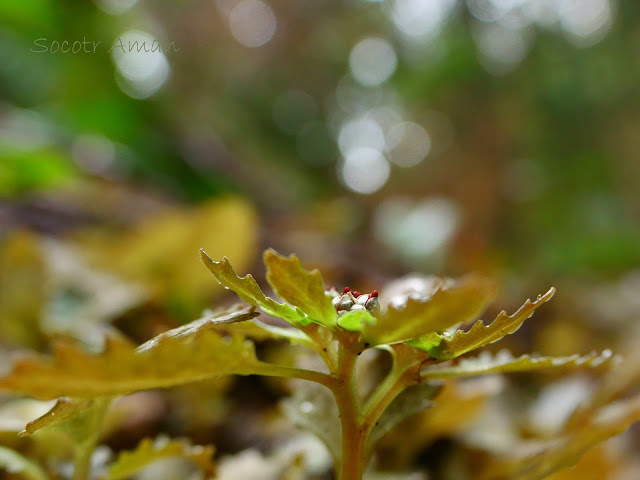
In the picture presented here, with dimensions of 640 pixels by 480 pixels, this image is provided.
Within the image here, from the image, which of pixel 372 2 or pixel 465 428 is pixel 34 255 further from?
pixel 372 2

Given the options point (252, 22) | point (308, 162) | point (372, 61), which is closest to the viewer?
point (252, 22)

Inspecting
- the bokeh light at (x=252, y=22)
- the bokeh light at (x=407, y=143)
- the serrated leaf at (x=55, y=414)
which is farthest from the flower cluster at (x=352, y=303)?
the bokeh light at (x=407, y=143)

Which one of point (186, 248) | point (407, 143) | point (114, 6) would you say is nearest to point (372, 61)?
point (407, 143)

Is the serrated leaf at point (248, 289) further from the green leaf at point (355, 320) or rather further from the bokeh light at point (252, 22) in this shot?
the bokeh light at point (252, 22)

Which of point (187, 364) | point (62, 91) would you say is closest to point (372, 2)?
point (62, 91)

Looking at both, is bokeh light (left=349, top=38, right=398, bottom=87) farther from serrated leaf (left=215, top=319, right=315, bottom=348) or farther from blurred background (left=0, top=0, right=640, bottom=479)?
serrated leaf (left=215, top=319, right=315, bottom=348)

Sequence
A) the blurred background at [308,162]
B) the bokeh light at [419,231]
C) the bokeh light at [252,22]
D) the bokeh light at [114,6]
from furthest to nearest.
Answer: the bokeh light at [252,22] < the bokeh light at [114,6] < the bokeh light at [419,231] < the blurred background at [308,162]

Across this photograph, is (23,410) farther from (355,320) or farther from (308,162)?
(308,162)
